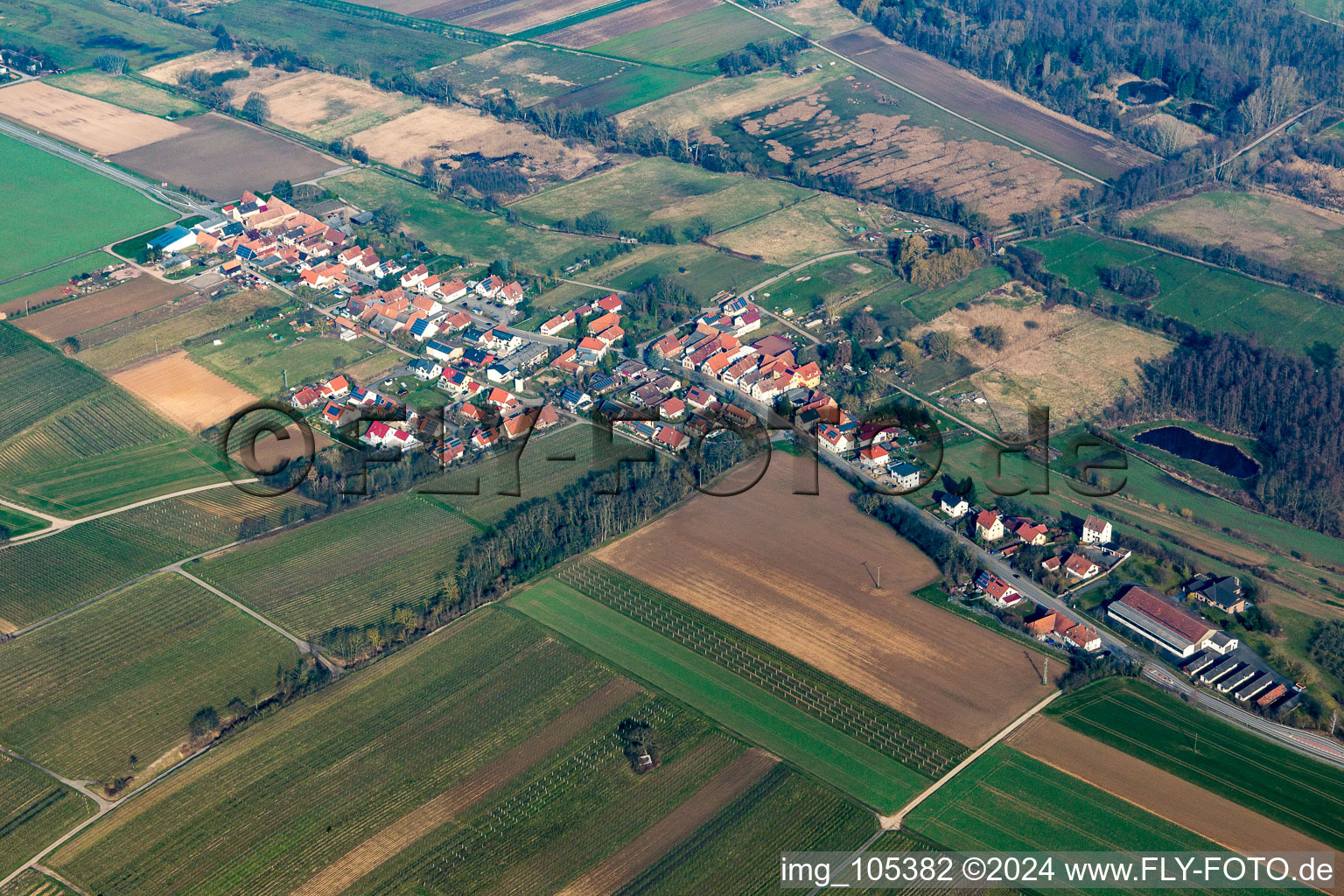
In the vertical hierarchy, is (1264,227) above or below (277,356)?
above

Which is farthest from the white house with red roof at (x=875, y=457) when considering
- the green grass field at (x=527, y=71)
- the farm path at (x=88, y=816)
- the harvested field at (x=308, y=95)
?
the harvested field at (x=308, y=95)

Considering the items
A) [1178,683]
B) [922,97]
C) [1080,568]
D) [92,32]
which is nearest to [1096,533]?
[1080,568]

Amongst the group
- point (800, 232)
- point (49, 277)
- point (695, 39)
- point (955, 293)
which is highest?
point (695, 39)

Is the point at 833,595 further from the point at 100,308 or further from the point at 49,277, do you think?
the point at 49,277

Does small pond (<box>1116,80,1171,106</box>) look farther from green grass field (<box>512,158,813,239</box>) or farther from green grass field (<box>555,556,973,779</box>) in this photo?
green grass field (<box>555,556,973,779</box>)

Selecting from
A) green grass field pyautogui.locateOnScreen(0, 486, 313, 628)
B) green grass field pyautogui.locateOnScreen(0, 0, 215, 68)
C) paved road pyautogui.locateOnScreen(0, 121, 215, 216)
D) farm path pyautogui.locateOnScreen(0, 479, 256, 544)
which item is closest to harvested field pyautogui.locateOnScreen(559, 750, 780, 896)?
green grass field pyautogui.locateOnScreen(0, 486, 313, 628)

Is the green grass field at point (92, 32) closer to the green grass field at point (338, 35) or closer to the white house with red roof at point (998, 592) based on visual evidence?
the green grass field at point (338, 35)
